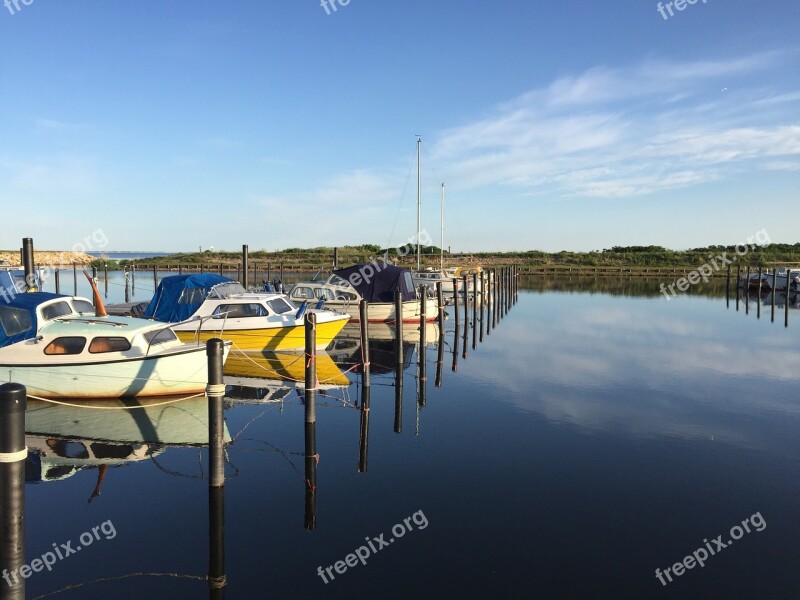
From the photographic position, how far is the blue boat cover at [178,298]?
2355cm

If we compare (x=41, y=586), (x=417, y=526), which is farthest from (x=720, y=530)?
(x=41, y=586)

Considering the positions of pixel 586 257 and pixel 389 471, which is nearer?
pixel 389 471

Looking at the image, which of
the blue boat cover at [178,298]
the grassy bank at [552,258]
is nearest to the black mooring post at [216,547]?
the blue boat cover at [178,298]

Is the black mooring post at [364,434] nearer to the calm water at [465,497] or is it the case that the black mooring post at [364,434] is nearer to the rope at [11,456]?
the calm water at [465,497]

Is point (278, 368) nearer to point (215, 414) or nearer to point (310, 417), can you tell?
point (310, 417)

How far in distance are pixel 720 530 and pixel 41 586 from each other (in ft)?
30.1

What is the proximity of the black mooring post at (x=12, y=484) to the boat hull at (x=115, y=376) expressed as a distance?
10097 millimetres

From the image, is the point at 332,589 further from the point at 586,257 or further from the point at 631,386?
the point at 586,257

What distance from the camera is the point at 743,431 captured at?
14477 mm

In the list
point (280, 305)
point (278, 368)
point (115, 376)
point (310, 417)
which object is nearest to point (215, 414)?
point (310, 417)

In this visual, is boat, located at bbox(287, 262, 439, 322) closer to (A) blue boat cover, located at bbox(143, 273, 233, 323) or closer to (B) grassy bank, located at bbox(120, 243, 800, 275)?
(A) blue boat cover, located at bbox(143, 273, 233, 323)

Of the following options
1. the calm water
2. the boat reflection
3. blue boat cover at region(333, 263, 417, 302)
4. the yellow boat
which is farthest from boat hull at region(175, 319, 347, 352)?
blue boat cover at region(333, 263, 417, 302)

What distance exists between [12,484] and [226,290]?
19718mm

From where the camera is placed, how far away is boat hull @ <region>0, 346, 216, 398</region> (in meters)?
15.2
